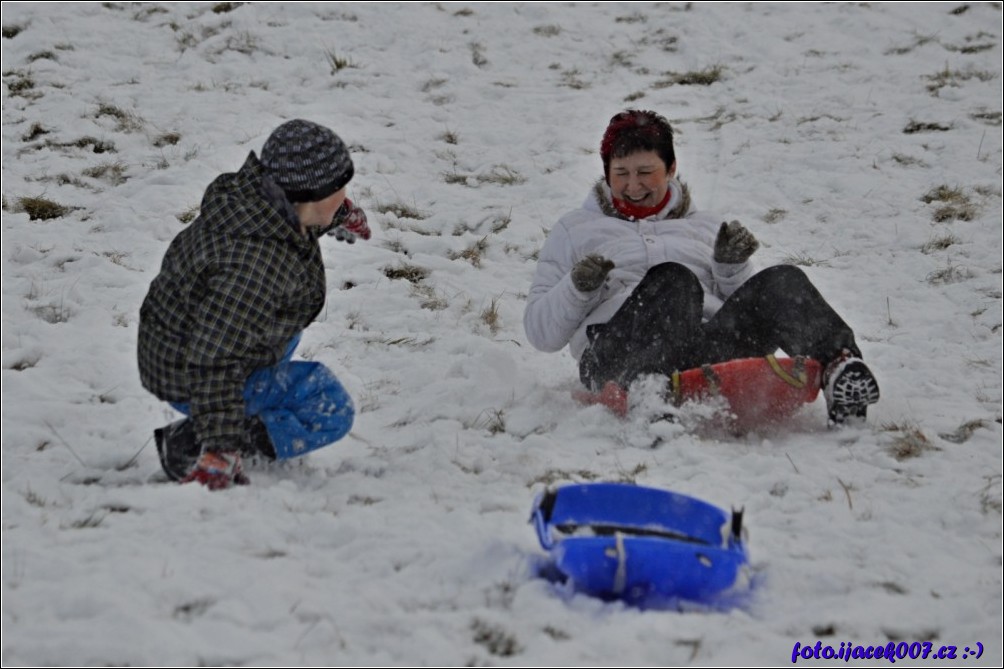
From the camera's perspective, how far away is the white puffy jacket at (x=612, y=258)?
4.23 meters

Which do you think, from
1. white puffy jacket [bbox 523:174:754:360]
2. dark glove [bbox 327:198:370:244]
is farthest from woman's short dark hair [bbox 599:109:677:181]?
dark glove [bbox 327:198:370:244]

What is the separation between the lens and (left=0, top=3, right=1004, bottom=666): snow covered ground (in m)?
2.53

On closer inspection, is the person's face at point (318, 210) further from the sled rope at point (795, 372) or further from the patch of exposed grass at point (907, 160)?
the patch of exposed grass at point (907, 160)

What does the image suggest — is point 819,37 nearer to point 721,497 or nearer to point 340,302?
point 340,302

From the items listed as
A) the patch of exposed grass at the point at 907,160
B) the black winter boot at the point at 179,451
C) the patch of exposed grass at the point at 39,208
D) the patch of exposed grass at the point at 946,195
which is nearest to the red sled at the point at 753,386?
the black winter boot at the point at 179,451

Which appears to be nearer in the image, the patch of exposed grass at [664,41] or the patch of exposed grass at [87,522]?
the patch of exposed grass at [87,522]

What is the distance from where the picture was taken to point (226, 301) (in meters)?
3.09

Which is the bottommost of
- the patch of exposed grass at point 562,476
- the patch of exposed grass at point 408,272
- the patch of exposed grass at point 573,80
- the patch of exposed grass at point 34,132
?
the patch of exposed grass at point 562,476

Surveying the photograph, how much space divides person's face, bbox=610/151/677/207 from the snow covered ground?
794 millimetres

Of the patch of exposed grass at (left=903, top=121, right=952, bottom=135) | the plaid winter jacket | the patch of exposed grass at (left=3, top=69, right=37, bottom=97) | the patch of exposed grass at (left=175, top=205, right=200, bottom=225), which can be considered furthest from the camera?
the patch of exposed grass at (left=3, top=69, right=37, bottom=97)

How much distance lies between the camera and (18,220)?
5.52 metres

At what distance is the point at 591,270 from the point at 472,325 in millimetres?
1033

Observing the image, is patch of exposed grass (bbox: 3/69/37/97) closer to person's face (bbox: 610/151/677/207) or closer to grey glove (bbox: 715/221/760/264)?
person's face (bbox: 610/151/677/207)

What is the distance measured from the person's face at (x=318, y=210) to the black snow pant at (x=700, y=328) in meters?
1.20
